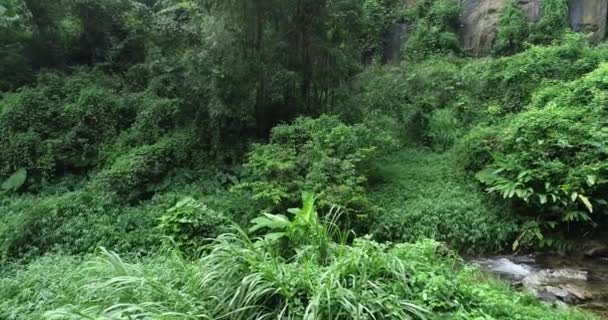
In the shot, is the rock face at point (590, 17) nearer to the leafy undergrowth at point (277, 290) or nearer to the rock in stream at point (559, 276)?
the rock in stream at point (559, 276)

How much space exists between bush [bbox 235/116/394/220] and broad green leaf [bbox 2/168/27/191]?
413 cm

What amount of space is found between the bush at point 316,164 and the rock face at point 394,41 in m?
8.39

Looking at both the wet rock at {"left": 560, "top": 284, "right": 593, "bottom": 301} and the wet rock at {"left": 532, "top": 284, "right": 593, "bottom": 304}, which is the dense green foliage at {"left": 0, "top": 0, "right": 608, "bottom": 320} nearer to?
the wet rock at {"left": 532, "top": 284, "right": 593, "bottom": 304}

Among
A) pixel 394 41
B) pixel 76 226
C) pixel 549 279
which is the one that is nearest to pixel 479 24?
pixel 394 41

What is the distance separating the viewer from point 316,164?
7750 mm

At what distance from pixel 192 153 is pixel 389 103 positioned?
14.6ft

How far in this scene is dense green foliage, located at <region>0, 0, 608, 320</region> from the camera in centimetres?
388

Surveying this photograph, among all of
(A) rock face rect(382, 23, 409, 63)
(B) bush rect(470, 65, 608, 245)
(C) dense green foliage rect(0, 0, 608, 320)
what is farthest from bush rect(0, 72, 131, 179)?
(A) rock face rect(382, 23, 409, 63)

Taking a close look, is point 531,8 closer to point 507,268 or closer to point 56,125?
point 507,268

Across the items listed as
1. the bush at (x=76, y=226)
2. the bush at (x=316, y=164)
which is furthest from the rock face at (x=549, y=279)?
the bush at (x=76, y=226)

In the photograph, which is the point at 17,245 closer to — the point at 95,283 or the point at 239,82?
the point at 95,283

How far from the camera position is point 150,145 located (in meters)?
9.38

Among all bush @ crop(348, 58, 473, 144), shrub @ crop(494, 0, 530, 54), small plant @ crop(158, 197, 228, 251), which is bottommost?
small plant @ crop(158, 197, 228, 251)

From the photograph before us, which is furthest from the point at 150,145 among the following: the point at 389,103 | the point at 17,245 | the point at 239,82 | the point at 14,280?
the point at 389,103
